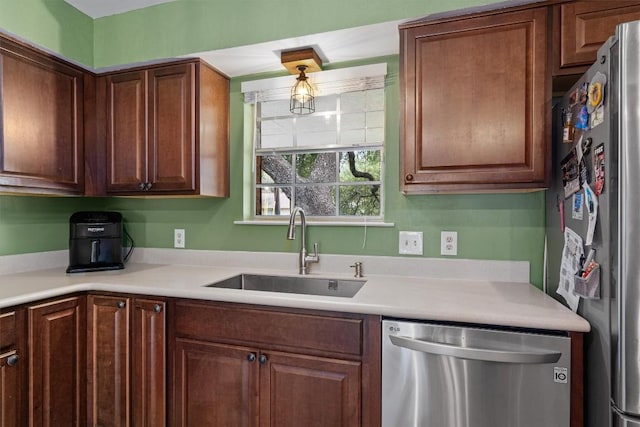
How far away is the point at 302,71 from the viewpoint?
2006 mm

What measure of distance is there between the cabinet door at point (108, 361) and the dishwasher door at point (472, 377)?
1211 millimetres

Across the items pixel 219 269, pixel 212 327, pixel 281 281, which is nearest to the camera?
pixel 212 327

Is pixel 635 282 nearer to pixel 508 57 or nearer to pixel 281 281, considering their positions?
pixel 508 57

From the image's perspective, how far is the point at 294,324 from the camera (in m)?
1.46

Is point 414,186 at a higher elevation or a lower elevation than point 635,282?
higher

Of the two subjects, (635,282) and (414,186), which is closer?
(635,282)

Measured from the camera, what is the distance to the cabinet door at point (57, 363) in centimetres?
157

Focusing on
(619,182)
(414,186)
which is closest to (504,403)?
(619,182)

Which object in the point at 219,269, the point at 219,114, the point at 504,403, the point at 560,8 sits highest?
the point at 560,8

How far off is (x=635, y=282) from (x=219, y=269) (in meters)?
1.89

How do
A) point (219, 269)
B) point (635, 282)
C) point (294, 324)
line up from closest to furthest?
point (635, 282)
point (294, 324)
point (219, 269)

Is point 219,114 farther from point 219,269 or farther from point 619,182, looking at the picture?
point 619,182

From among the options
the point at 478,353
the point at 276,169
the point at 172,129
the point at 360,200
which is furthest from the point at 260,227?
the point at 478,353

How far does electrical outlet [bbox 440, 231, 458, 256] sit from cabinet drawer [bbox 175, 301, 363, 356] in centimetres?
73
